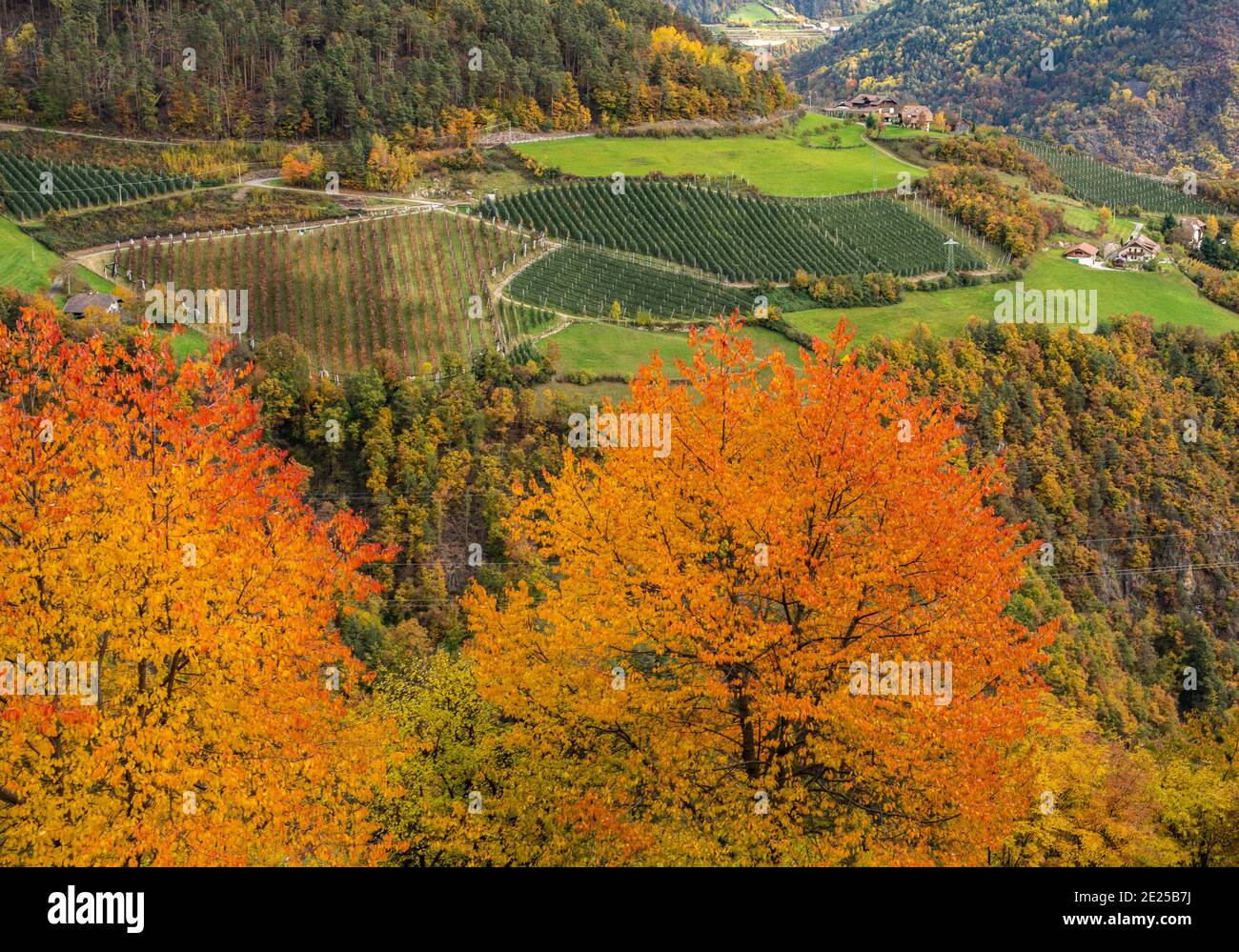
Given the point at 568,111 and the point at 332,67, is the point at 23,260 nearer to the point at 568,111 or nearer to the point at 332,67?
the point at 332,67

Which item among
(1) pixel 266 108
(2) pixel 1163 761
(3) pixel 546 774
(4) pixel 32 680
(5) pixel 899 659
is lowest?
(2) pixel 1163 761

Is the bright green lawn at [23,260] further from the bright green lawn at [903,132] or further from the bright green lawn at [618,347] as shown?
the bright green lawn at [903,132]

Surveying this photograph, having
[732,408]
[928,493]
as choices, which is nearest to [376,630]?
[732,408]

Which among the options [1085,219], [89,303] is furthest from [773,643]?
[1085,219]

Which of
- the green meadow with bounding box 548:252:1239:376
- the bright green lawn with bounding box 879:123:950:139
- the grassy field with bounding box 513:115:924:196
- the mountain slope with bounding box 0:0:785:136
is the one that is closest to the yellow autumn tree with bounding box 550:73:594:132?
the mountain slope with bounding box 0:0:785:136
